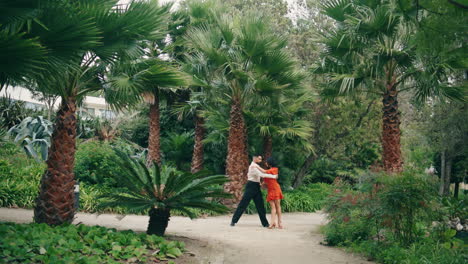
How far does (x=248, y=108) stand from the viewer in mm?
16969

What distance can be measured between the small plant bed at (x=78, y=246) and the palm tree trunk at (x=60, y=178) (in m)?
0.51

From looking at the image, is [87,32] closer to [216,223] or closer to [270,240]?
[270,240]

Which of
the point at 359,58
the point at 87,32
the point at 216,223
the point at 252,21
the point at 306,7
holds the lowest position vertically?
the point at 216,223

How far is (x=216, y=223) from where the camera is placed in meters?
11.9

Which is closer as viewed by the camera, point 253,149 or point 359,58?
point 359,58

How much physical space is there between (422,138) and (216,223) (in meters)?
13.8

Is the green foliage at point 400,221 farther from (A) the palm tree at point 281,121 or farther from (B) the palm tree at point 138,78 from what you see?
(A) the palm tree at point 281,121

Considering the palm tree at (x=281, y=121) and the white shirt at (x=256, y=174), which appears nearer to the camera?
the white shirt at (x=256, y=174)

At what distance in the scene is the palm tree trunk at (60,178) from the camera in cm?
767

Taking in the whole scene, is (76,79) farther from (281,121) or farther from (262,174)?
(281,121)

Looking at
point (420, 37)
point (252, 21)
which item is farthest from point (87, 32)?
point (252, 21)

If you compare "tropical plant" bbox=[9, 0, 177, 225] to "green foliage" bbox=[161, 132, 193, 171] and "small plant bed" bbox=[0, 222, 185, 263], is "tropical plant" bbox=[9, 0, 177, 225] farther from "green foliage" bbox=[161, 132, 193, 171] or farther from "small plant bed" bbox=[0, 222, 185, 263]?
"green foliage" bbox=[161, 132, 193, 171]

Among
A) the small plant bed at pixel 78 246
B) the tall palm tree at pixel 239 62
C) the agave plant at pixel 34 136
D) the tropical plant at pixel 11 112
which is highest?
the tall palm tree at pixel 239 62

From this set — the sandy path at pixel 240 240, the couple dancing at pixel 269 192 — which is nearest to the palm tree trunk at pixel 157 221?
the sandy path at pixel 240 240
